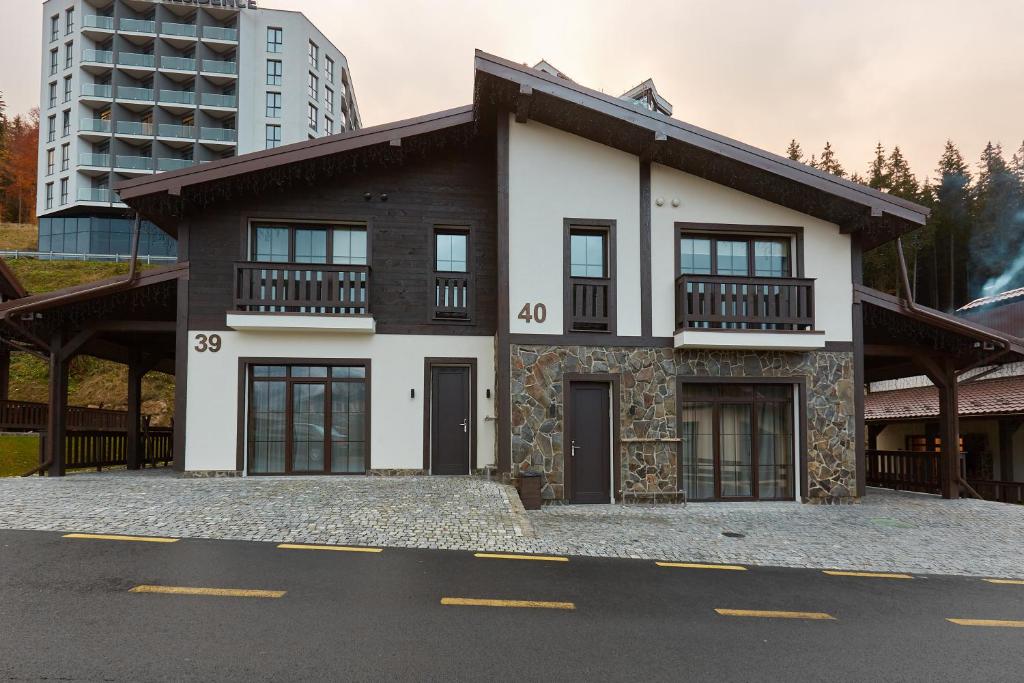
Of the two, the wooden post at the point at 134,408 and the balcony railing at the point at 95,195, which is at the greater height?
the balcony railing at the point at 95,195

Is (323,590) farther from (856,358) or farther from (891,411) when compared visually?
(891,411)

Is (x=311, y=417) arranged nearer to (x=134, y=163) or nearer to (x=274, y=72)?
(x=134, y=163)

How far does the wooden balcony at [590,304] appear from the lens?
12.0m

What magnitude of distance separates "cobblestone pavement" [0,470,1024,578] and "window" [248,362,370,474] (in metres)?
0.71

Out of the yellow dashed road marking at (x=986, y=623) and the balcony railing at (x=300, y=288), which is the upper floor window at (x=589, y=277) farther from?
the yellow dashed road marking at (x=986, y=623)

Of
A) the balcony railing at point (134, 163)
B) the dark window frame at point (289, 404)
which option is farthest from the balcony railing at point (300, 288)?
the balcony railing at point (134, 163)

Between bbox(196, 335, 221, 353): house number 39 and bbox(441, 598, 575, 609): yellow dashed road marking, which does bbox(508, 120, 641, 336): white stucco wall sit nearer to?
bbox(196, 335, 221, 353): house number 39

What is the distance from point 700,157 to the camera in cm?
1209

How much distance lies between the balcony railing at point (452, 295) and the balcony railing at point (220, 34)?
135 ft

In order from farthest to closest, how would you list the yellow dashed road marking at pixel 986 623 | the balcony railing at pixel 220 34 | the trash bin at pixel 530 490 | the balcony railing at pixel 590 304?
the balcony railing at pixel 220 34
the balcony railing at pixel 590 304
the trash bin at pixel 530 490
the yellow dashed road marking at pixel 986 623

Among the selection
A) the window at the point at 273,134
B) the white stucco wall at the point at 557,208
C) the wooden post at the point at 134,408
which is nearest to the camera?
the white stucco wall at the point at 557,208

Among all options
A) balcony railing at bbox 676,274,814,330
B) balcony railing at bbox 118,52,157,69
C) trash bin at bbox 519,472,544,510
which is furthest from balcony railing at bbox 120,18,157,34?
trash bin at bbox 519,472,544,510

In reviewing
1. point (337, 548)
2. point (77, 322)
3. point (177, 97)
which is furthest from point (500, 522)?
point (177, 97)

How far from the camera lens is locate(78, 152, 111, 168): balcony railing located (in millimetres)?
43125
